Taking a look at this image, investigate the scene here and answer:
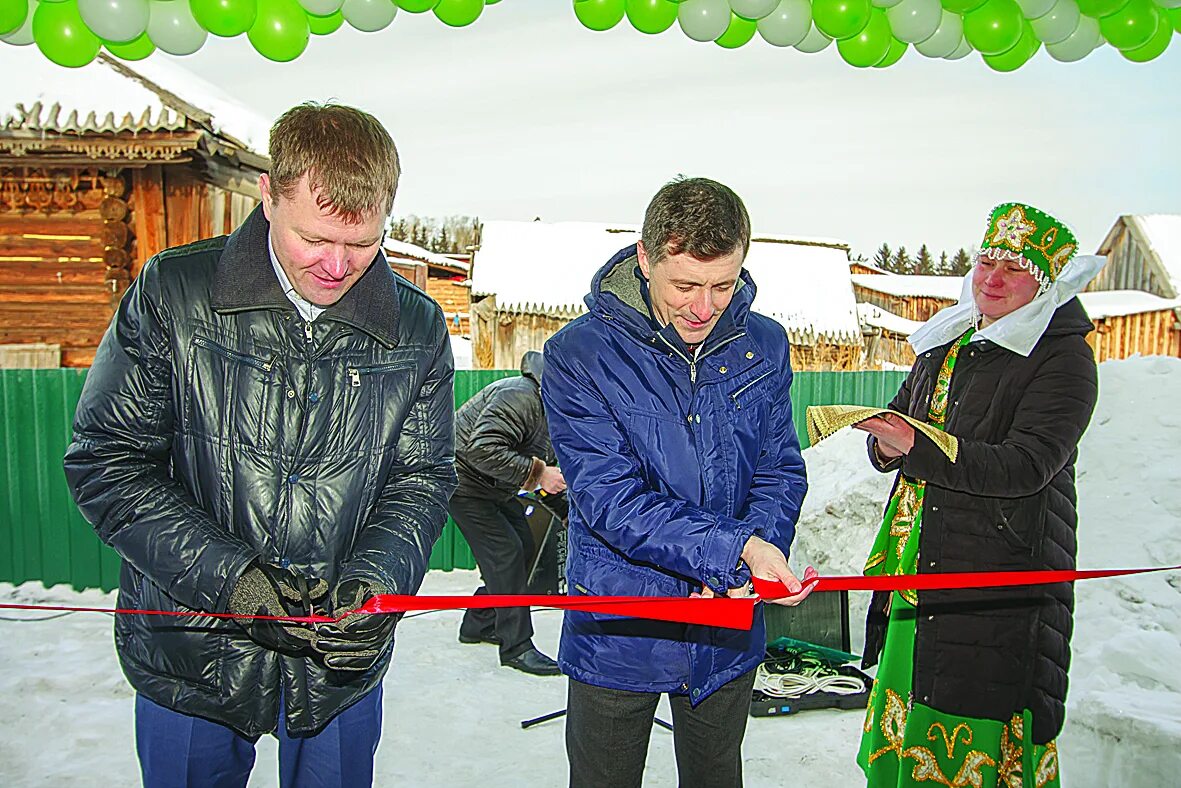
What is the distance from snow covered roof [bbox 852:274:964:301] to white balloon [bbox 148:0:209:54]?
2342 cm

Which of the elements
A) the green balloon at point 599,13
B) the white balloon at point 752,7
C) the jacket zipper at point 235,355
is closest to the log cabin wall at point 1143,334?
the white balloon at point 752,7

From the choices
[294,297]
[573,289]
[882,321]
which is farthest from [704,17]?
[882,321]

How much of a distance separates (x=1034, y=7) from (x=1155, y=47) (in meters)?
0.88

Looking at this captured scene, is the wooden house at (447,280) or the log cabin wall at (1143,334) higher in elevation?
the wooden house at (447,280)

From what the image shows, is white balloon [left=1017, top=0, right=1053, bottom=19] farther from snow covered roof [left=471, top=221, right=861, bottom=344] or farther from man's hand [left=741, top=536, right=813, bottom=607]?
snow covered roof [left=471, top=221, right=861, bottom=344]

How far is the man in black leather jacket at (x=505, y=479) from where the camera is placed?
17.0ft

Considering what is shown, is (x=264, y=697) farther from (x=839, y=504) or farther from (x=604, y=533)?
(x=839, y=504)

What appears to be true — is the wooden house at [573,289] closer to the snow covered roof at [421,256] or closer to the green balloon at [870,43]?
the snow covered roof at [421,256]

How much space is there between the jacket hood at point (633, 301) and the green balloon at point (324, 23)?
270cm

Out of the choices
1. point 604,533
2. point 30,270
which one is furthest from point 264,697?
point 30,270

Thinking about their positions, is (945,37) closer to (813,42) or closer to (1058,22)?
(1058,22)

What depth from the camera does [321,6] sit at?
4.05m

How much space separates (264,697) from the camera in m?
2.08

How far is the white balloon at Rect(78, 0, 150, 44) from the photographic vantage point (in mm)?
3838
